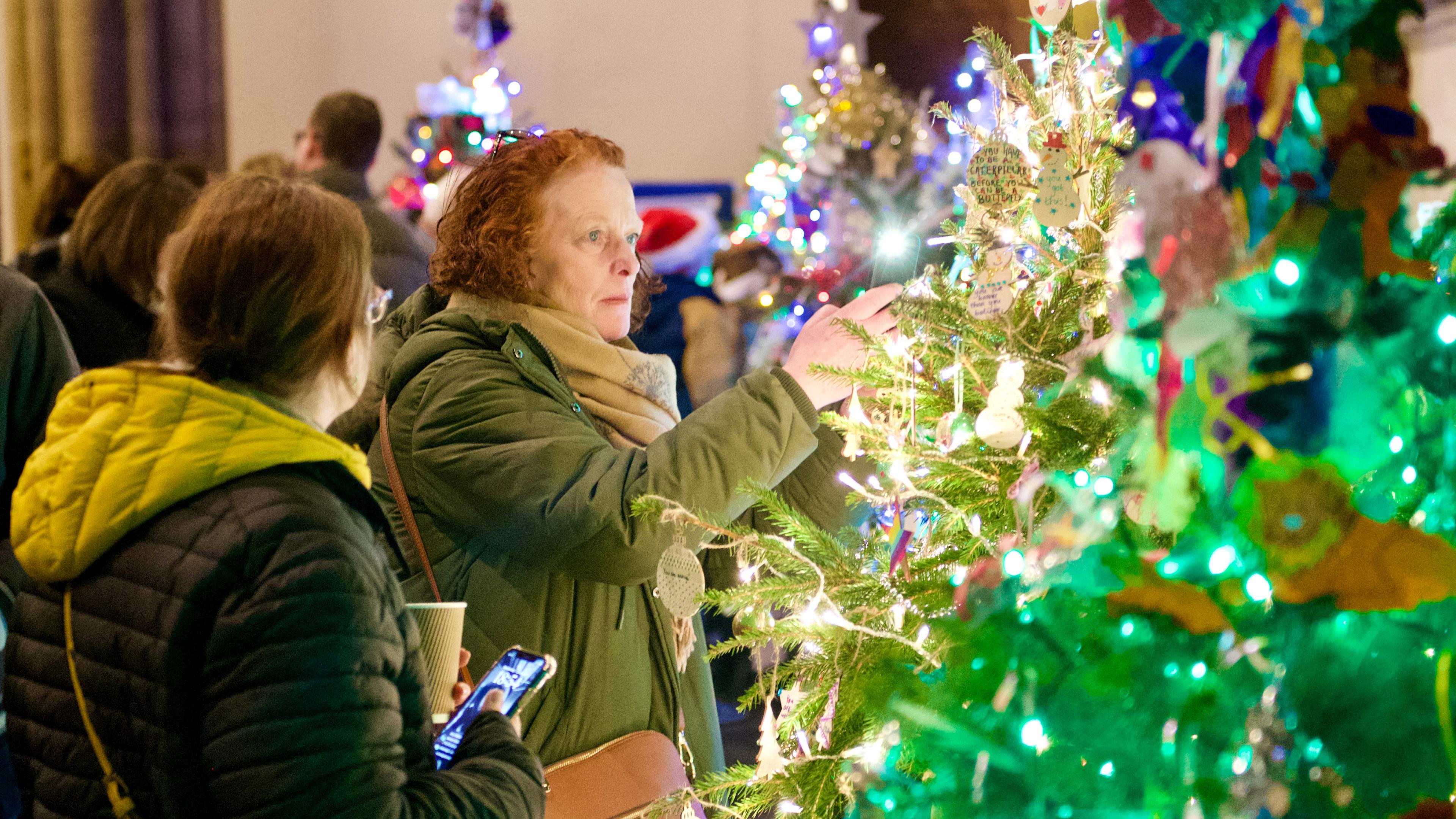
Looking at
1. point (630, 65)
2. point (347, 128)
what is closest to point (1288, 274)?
point (347, 128)

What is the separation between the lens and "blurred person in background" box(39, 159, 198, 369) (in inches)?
110

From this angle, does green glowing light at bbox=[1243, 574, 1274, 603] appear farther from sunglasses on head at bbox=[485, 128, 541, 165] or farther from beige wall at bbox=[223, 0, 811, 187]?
beige wall at bbox=[223, 0, 811, 187]

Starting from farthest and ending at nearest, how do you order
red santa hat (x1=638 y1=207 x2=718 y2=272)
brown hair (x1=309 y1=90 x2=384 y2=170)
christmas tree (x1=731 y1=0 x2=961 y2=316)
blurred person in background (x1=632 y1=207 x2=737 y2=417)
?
red santa hat (x1=638 y1=207 x2=718 y2=272), christmas tree (x1=731 y1=0 x2=961 y2=316), blurred person in background (x1=632 y1=207 x2=737 y2=417), brown hair (x1=309 y1=90 x2=384 y2=170)

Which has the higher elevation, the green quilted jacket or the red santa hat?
the green quilted jacket

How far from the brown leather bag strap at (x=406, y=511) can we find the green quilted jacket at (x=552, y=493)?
0.01 m

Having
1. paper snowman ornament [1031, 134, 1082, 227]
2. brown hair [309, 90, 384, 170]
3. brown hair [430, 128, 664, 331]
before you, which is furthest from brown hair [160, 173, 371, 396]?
brown hair [309, 90, 384, 170]

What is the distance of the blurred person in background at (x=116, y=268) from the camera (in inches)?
110

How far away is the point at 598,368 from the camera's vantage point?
188 centimetres

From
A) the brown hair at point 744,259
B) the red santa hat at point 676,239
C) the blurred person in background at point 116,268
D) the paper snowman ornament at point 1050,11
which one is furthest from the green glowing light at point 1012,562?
the red santa hat at point 676,239

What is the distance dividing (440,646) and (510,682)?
92mm

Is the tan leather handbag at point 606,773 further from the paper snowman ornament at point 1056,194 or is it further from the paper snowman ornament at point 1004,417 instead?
the paper snowman ornament at point 1056,194

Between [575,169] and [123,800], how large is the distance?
44.5 inches

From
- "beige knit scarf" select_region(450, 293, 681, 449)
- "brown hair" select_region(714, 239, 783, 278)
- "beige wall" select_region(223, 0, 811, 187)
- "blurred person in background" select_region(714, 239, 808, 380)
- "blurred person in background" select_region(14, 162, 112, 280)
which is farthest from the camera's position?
"beige wall" select_region(223, 0, 811, 187)

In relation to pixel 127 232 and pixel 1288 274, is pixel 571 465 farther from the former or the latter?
pixel 127 232
